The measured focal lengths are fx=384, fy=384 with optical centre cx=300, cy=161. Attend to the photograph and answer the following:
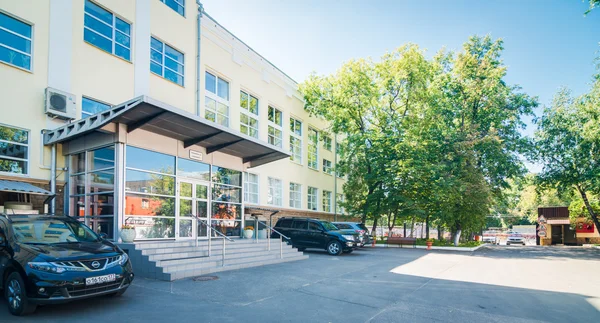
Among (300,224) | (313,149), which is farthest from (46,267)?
→ (313,149)

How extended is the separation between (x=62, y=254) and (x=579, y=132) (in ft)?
99.4

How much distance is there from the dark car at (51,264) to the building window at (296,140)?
18.1 meters

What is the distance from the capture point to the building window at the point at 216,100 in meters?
18.1

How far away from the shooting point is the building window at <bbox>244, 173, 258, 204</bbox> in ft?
67.7

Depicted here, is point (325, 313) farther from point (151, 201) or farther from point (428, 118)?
point (428, 118)

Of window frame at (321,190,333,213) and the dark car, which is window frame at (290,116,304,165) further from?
the dark car

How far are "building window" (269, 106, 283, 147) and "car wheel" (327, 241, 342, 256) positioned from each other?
7.76 m

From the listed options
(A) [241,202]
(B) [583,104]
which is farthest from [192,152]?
(B) [583,104]

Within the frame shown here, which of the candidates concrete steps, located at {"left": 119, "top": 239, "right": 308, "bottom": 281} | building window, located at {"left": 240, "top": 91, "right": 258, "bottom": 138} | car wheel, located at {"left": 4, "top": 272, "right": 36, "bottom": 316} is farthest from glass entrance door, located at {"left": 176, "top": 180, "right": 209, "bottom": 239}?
building window, located at {"left": 240, "top": 91, "right": 258, "bottom": 138}

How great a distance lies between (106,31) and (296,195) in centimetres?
1552

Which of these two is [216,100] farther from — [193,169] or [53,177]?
[53,177]

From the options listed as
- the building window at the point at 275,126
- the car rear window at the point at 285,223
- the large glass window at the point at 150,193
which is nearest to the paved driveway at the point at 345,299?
the large glass window at the point at 150,193

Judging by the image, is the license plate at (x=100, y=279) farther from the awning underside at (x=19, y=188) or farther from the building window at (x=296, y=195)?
the building window at (x=296, y=195)

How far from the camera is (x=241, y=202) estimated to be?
1631 cm
